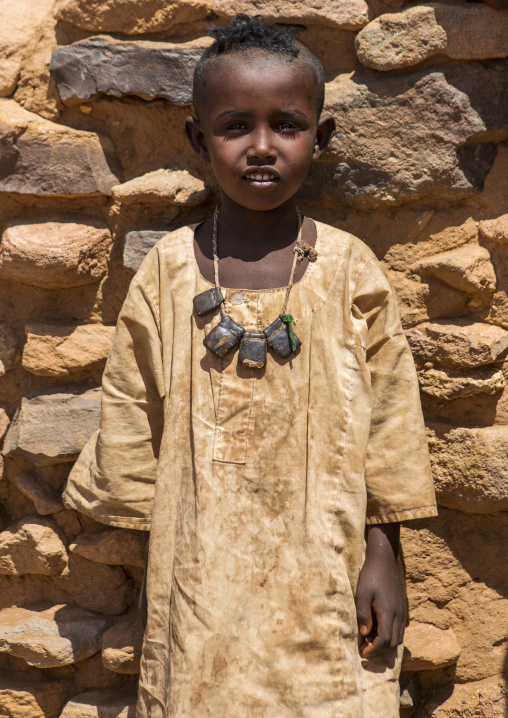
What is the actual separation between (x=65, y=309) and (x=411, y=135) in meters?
0.96

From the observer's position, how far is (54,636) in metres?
1.94

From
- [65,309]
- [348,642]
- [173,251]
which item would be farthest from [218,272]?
[348,642]

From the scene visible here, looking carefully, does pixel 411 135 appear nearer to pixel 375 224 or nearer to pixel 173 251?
pixel 375 224

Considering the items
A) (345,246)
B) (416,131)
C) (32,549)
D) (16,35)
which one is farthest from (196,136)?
(32,549)

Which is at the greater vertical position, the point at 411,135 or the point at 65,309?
the point at 411,135

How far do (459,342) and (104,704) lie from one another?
4.21 feet

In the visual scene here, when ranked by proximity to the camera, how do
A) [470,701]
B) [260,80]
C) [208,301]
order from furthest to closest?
[470,701] < [208,301] < [260,80]

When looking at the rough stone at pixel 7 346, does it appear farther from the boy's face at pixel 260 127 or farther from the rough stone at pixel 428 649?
the rough stone at pixel 428 649

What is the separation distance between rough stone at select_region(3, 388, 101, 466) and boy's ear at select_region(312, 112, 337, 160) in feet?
2.71

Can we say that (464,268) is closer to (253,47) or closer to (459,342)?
(459,342)

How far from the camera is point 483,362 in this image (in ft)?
5.61

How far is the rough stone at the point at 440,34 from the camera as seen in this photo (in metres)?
1.64

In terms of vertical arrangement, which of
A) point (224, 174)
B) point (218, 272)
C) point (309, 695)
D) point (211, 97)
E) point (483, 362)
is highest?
point (211, 97)

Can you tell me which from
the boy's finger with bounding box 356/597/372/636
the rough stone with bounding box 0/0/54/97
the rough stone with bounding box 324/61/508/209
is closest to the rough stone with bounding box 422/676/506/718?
the boy's finger with bounding box 356/597/372/636
